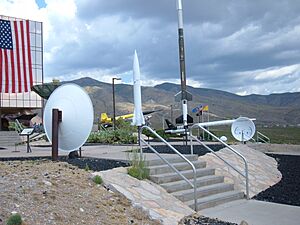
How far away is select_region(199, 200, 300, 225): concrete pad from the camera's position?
21.4 ft

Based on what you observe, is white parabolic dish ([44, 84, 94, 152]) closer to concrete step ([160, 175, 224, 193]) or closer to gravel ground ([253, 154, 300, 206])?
concrete step ([160, 175, 224, 193])

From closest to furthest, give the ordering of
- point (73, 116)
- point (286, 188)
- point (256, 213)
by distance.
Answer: point (256, 213)
point (73, 116)
point (286, 188)

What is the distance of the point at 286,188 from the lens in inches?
373

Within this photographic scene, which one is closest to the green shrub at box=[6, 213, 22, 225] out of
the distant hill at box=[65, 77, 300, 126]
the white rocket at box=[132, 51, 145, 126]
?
the white rocket at box=[132, 51, 145, 126]

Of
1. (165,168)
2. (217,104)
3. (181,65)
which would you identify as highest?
(217,104)

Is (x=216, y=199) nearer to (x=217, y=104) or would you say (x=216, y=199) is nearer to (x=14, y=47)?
(x=14, y=47)

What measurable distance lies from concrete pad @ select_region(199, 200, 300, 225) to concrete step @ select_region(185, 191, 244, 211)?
4.1 inches

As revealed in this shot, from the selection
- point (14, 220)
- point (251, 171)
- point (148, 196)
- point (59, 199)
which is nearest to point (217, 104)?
point (251, 171)

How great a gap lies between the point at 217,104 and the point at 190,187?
129105mm

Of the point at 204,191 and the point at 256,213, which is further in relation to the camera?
the point at 204,191

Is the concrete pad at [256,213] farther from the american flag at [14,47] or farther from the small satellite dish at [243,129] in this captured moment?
the american flag at [14,47]

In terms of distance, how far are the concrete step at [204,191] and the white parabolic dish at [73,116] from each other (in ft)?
8.27

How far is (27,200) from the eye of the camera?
209 inches

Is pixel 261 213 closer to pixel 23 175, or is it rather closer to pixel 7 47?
pixel 23 175
